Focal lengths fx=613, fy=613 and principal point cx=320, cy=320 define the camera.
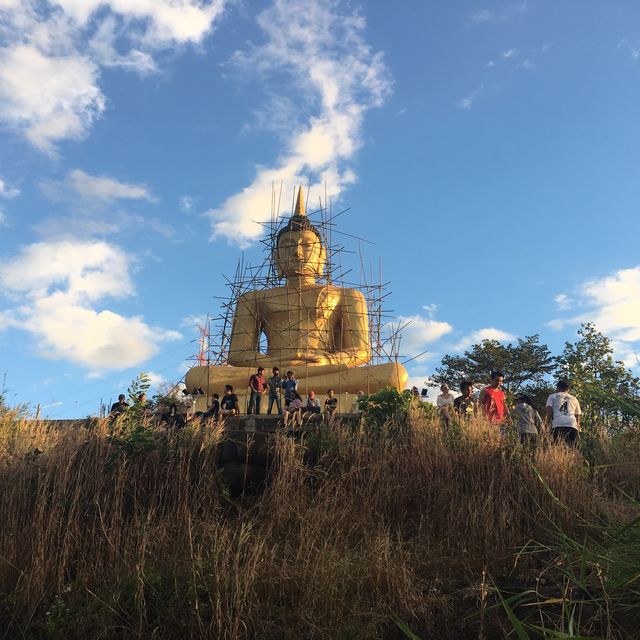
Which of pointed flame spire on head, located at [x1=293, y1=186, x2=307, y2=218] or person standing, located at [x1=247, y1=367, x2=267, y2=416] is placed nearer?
person standing, located at [x1=247, y1=367, x2=267, y2=416]

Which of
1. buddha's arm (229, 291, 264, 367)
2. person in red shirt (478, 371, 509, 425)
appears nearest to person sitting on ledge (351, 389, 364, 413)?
person in red shirt (478, 371, 509, 425)

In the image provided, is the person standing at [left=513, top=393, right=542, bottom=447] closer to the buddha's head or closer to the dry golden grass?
the dry golden grass

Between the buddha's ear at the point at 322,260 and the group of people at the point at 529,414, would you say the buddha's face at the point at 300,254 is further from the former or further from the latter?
the group of people at the point at 529,414

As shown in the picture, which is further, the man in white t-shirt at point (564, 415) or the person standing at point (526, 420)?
the man in white t-shirt at point (564, 415)

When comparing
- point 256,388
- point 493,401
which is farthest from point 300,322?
point 493,401

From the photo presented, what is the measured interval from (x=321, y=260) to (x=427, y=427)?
1348 cm

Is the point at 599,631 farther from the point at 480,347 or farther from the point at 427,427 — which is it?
the point at 480,347

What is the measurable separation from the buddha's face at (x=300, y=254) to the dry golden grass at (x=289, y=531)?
41.3 ft

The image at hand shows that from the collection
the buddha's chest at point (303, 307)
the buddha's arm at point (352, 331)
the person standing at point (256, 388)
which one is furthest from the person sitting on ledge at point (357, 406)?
the buddha's chest at point (303, 307)

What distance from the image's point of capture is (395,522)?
5.79m

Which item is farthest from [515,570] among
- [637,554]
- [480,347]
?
[480,347]

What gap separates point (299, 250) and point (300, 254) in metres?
0.14

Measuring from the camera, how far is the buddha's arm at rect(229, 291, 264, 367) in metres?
18.4

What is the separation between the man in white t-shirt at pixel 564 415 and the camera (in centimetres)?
781
